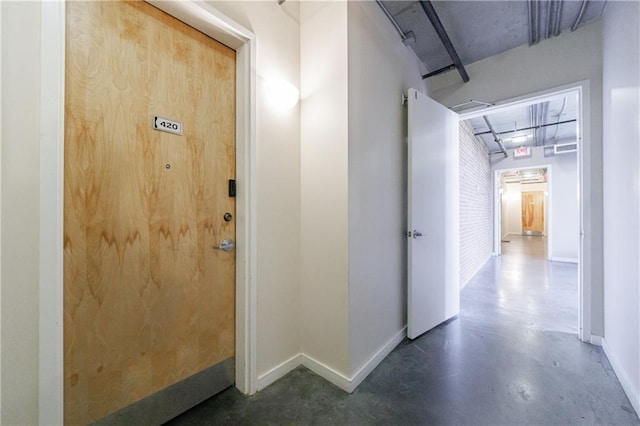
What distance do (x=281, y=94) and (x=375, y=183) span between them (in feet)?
3.18

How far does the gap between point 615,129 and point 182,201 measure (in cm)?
307

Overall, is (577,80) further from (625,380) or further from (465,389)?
(465,389)

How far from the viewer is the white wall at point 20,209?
3.01 feet

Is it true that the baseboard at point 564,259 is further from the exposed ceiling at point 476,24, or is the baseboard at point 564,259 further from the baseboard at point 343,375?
the baseboard at point 343,375

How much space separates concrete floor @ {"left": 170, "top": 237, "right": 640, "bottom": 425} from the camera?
1.41m

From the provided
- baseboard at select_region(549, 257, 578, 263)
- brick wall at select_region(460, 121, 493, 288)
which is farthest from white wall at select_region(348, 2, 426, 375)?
baseboard at select_region(549, 257, 578, 263)

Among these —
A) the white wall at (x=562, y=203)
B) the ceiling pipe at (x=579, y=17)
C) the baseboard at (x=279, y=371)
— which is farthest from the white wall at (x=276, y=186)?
the white wall at (x=562, y=203)

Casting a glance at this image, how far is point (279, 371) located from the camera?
5.74 ft

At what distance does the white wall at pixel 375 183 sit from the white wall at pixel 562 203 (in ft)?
20.4

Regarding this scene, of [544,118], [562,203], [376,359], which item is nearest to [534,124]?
[544,118]

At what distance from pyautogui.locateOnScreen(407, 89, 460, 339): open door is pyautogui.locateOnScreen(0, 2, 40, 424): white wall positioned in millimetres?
2331

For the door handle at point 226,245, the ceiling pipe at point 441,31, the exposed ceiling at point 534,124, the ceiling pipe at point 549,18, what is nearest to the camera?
the door handle at point 226,245

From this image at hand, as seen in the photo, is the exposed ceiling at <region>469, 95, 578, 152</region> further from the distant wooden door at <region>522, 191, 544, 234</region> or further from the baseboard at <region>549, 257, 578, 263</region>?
the distant wooden door at <region>522, 191, 544, 234</region>

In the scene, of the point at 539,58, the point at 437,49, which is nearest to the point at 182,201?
the point at 437,49
